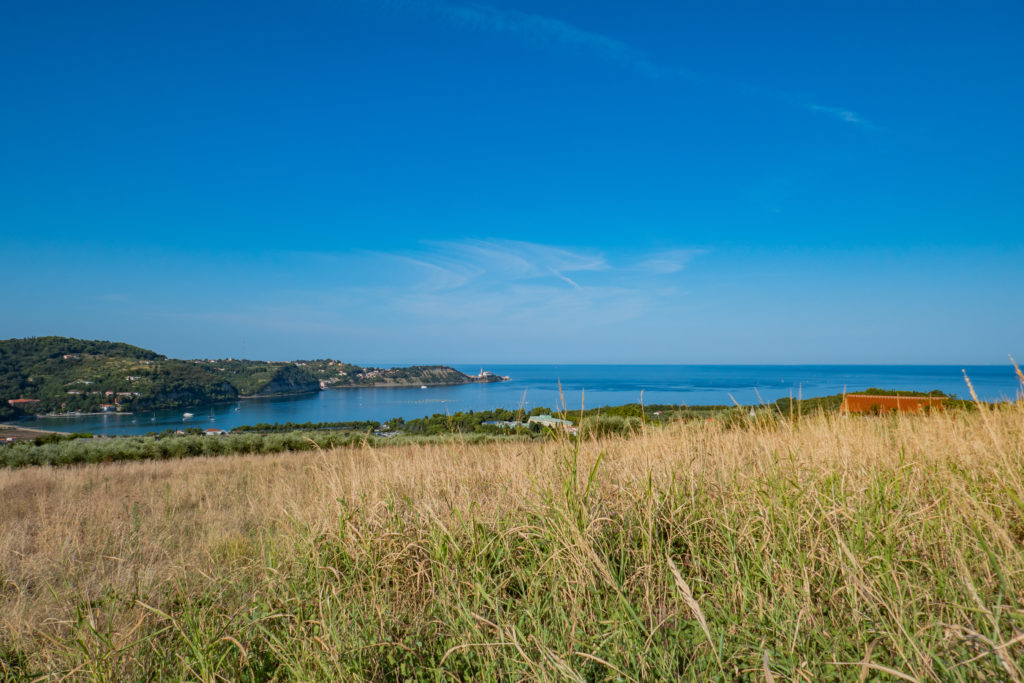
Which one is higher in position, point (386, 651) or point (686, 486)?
point (686, 486)

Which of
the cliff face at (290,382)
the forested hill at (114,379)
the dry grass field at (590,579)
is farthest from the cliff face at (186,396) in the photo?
the dry grass field at (590,579)

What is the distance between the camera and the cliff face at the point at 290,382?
6700cm

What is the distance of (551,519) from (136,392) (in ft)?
194

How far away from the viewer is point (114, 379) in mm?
48250

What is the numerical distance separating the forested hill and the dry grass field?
52.6 meters

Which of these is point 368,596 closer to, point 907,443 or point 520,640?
point 520,640

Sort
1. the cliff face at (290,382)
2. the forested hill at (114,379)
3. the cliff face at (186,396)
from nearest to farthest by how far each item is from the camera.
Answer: the forested hill at (114,379), the cliff face at (186,396), the cliff face at (290,382)

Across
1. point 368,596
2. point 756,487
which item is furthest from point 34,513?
point 756,487

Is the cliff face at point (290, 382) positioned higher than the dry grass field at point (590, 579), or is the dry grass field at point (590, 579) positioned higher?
the dry grass field at point (590, 579)

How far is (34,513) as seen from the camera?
215 inches

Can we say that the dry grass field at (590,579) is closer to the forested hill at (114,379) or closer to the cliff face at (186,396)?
the forested hill at (114,379)

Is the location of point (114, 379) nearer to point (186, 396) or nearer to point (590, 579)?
point (186, 396)

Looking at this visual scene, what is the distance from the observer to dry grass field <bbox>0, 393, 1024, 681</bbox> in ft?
5.03

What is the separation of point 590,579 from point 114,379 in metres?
62.7
